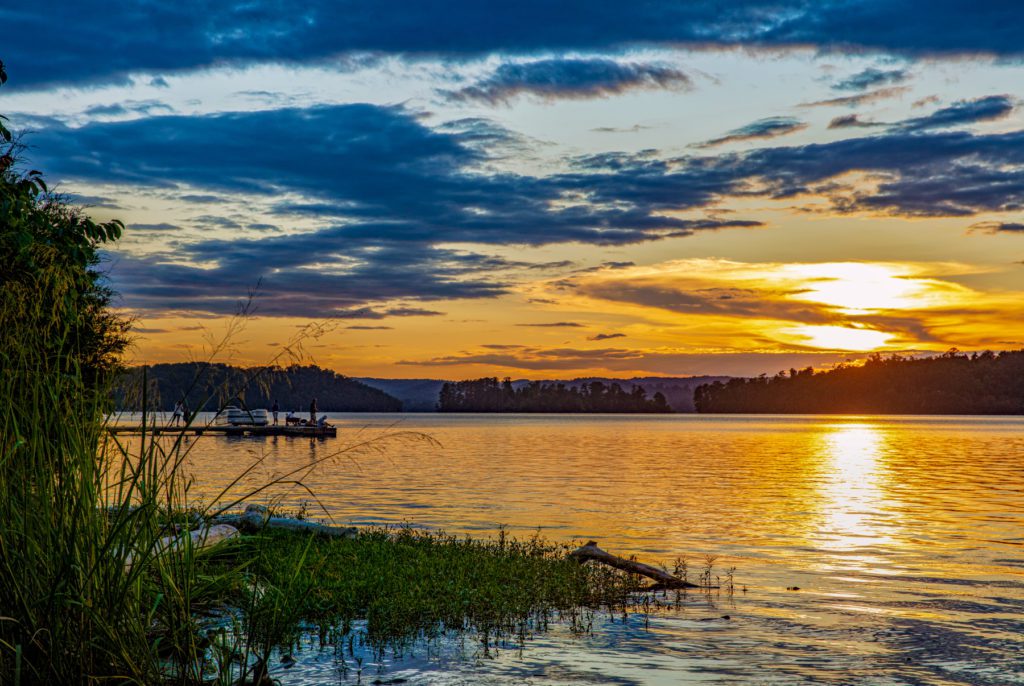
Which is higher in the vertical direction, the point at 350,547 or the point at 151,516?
the point at 151,516

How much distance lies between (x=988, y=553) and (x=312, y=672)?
21157 mm

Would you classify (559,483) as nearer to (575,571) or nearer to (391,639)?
(575,571)

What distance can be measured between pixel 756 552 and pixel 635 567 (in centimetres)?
754

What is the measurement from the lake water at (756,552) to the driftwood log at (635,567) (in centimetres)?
79

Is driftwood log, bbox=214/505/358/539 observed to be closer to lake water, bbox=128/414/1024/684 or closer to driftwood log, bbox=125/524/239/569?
driftwood log, bbox=125/524/239/569

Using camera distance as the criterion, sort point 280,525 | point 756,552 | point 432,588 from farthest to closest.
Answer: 1. point 756,552
2. point 280,525
3. point 432,588

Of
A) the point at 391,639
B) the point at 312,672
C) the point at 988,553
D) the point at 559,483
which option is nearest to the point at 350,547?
the point at 391,639

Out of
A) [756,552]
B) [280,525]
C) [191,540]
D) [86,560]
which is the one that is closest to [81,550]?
[86,560]

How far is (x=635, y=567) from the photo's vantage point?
1914 cm

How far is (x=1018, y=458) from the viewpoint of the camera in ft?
242

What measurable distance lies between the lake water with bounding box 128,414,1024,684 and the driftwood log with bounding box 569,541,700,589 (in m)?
0.79

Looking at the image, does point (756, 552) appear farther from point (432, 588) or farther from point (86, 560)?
point (86, 560)

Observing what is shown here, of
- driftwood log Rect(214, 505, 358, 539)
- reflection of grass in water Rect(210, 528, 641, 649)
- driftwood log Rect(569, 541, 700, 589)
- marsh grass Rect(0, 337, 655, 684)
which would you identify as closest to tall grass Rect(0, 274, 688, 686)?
marsh grass Rect(0, 337, 655, 684)

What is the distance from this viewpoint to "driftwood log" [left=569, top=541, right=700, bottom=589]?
61.6 ft
